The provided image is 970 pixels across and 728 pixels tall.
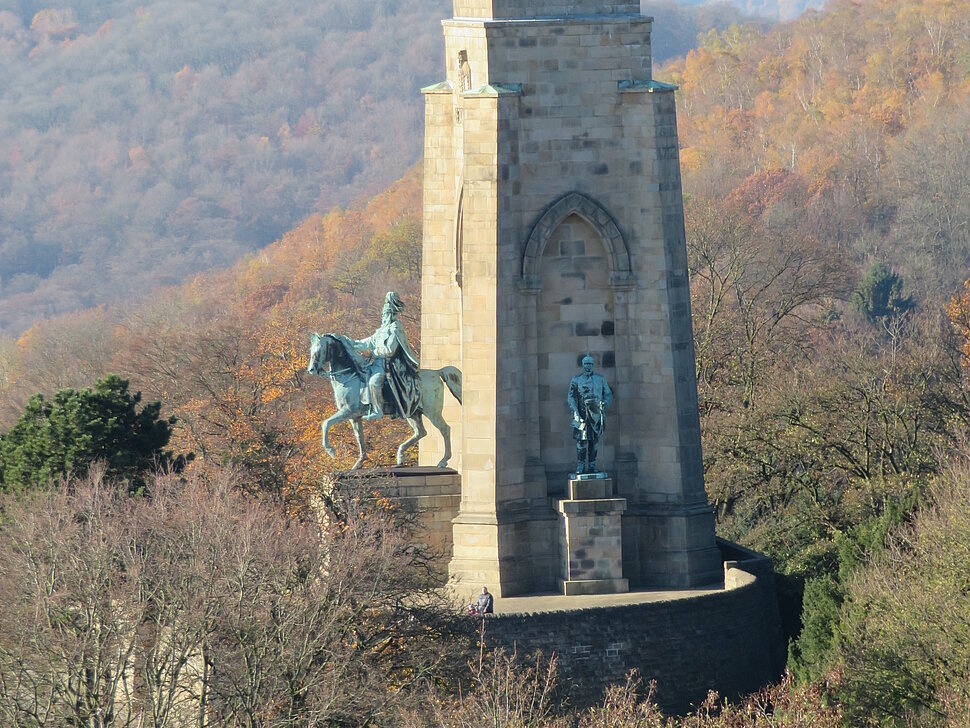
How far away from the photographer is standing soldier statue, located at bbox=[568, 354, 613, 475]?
138ft

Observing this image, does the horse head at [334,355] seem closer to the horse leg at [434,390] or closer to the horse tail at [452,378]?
the horse leg at [434,390]

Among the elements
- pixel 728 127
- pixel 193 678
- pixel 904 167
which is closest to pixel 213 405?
pixel 193 678

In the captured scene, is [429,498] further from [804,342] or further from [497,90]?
[804,342]

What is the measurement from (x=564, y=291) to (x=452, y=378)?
9.24ft

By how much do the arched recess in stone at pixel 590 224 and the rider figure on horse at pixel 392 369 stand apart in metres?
2.88

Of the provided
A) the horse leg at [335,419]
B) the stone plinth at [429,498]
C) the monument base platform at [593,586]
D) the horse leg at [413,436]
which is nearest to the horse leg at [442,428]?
the horse leg at [413,436]

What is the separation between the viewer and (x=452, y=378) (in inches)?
1708

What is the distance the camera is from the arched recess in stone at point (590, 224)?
42.3 metres

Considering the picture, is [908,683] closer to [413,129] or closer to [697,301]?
[697,301]

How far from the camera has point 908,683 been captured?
3825 cm

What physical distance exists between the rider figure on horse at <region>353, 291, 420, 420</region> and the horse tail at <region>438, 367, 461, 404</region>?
22.6 inches

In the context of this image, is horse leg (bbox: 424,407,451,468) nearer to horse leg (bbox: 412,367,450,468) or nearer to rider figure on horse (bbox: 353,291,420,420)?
horse leg (bbox: 412,367,450,468)

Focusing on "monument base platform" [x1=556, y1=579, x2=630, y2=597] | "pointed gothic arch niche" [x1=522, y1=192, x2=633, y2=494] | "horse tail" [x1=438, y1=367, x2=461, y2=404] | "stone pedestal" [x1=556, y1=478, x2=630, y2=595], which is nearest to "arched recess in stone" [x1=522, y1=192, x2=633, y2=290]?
"pointed gothic arch niche" [x1=522, y1=192, x2=633, y2=494]

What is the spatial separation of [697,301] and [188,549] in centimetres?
3771
